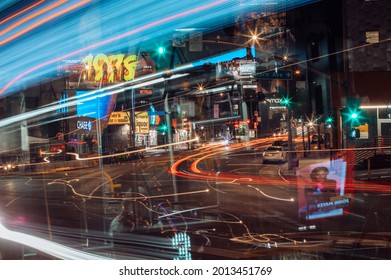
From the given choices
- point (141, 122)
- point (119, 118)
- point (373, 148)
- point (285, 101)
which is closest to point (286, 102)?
point (285, 101)

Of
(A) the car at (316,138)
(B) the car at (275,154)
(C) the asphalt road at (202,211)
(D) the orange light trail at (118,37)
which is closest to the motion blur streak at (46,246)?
(C) the asphalt road at (202,211)

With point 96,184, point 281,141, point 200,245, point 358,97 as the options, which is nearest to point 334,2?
point 358,97

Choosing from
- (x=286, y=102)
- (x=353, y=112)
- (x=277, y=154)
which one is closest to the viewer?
(x=353, y=112)

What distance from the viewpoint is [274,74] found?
184 cm

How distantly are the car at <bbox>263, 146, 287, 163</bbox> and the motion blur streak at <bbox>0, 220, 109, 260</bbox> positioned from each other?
104 cm

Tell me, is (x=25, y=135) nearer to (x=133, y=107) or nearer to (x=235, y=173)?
(x=133, y=107)

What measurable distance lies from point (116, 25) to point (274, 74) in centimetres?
86

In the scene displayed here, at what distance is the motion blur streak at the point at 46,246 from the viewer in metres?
1.89

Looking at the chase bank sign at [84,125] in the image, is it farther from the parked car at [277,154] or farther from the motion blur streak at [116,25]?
the parked car at [277,154]

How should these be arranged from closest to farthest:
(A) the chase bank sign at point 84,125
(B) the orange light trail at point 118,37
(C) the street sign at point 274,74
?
(B) the orange light trail at point 118,37, (C) the street sign at point 274,74, (A) the chase bank sign at point 84,125

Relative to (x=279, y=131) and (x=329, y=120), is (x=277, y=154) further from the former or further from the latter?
(x=329, y=120)

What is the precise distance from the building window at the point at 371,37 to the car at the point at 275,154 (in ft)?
2.25

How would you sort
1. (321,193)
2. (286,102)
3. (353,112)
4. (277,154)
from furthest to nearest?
1. (321,193)
2. (277,154)
3. (286,102)
4. (353,112)

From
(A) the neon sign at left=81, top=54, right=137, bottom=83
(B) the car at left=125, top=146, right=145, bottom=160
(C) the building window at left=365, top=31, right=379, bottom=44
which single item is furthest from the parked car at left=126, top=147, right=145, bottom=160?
(C) the building window at left=365, top=31, right=379, bottom=44
